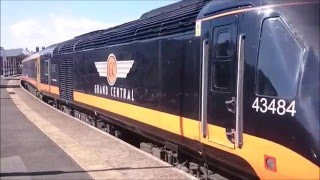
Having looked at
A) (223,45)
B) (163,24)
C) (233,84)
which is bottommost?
(233,84)

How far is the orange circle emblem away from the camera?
10584 millimetres

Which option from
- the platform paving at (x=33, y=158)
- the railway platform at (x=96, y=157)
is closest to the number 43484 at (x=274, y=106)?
the railway platform at (x=96, y=157)

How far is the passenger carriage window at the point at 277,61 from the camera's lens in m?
4.63

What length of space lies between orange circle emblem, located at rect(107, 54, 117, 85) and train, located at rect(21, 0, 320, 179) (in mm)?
1132

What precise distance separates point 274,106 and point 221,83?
3.48 feet

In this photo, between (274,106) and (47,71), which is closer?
(274,106)

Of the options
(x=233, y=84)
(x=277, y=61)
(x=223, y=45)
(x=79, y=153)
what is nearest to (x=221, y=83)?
(x=233, y=84)

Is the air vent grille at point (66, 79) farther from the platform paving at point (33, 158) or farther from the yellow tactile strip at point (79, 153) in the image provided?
the platform paving at point (33, 158)

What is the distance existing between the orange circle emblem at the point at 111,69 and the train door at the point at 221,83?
184 inches

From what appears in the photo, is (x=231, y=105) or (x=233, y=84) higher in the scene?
(x=233, y=84)

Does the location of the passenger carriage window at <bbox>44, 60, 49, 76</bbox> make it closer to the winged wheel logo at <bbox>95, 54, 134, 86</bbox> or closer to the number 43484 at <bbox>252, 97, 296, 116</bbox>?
the winged wheel logo at <bbox>95, 54, 134, 86</bbox>

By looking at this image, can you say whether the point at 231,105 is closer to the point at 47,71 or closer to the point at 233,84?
the point at 233,84

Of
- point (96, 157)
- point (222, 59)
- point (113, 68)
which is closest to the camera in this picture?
point (222, 59)

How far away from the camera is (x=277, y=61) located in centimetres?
482
